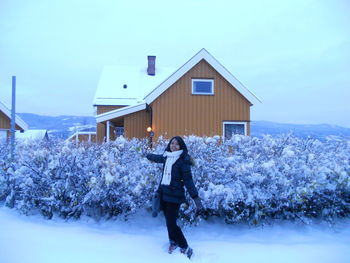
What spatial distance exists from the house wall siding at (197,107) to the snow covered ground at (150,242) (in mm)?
7884

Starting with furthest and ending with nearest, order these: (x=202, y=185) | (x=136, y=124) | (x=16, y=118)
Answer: (x=16, y=118) < (x=136, y=124) < (x=202, y=185)

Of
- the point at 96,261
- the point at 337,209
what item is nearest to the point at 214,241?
the point at 96,261

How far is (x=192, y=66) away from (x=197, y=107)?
6.36 feet

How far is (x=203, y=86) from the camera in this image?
42.2 ft

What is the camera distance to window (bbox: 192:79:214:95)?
12797mm

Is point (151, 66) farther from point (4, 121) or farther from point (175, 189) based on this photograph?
point (175, 189)

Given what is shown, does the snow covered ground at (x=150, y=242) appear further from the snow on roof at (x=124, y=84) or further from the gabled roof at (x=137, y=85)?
the snow on roof at (x=124, y=84)

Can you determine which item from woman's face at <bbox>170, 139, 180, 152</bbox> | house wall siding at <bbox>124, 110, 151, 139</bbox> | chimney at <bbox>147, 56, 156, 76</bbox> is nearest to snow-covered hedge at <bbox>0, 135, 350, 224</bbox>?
woman's face at <bbox>170, 139, 180, 152</bbox>

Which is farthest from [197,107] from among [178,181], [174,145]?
[178,181]

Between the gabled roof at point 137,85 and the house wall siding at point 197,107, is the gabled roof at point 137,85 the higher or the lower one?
the higher one

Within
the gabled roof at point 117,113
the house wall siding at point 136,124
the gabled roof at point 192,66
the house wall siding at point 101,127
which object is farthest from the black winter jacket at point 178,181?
the house wall siding at point 101,127

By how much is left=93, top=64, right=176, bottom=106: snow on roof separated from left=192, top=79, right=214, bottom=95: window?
5.14m

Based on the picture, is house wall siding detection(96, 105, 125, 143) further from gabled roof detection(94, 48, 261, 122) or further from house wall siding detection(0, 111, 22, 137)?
house wall siding detection(0, 111, 22, 137)

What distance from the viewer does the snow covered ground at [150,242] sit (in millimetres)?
3639
